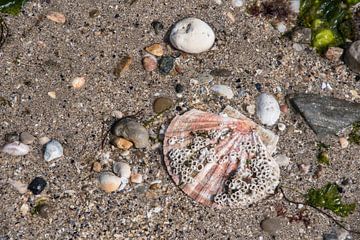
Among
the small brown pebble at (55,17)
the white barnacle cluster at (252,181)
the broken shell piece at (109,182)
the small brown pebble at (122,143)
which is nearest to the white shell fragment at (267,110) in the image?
the white barnacle cluster at (252,181)

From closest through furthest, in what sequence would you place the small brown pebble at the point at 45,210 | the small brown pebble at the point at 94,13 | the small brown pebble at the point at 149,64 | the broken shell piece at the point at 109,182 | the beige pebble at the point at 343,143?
1. the small brown pebble at the point at 45,210
2. the broken shell piece at the point at 109,182
3. the beige pebble at the point at 343,143
4. the small brown pebble at the point at 149,64
5. the small brown pebble at the point at 94,13

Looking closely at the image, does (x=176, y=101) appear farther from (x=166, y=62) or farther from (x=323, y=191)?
(x=323, y=191)

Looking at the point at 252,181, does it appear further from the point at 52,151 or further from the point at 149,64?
the point at 52,151

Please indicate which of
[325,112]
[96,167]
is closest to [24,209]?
[96,167]

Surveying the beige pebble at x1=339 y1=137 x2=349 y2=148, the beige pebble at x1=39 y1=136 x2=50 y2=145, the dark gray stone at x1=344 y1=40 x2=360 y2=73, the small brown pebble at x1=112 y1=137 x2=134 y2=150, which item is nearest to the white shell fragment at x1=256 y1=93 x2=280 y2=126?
the beige pebble at x1=339 y1=137 x2=349 y2=148

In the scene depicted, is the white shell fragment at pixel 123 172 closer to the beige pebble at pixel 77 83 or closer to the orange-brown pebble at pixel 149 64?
the beige pebble at pixel 77 83

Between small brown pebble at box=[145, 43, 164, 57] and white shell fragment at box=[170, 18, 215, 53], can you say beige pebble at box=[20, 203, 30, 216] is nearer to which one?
small brown pebble at box=[145, 43, 164, 57]
